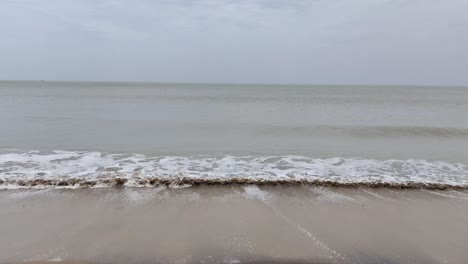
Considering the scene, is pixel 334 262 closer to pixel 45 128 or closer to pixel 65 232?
pixel 65 232

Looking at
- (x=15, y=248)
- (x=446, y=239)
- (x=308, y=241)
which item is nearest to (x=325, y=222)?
(x=308, y=241)

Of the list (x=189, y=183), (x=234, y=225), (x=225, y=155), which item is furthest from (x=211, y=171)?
(x=234, y=225)

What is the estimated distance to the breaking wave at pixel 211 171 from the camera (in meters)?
7.40

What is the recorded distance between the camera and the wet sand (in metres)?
4.34

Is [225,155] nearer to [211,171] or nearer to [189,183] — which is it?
[211,171]

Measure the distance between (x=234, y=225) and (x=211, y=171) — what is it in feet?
11.2

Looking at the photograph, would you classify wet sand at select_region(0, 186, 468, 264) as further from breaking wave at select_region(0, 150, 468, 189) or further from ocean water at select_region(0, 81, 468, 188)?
ocean water at select_region(0, 81, 468, 188)

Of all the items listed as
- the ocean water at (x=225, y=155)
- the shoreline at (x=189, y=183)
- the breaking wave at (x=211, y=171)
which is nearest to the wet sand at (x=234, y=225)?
the shoreline at (x=189, y=183)

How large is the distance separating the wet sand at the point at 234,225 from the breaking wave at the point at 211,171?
1.39 ft

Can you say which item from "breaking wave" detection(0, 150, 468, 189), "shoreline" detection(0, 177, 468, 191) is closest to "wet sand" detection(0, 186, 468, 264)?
"shoreline" detection(0, 177, 468, 191)

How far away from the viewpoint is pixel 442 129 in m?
17.3

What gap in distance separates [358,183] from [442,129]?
13556mm

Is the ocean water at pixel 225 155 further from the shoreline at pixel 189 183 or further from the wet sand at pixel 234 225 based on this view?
the wet sand at pixel 234 225

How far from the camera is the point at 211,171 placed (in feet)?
28.0
